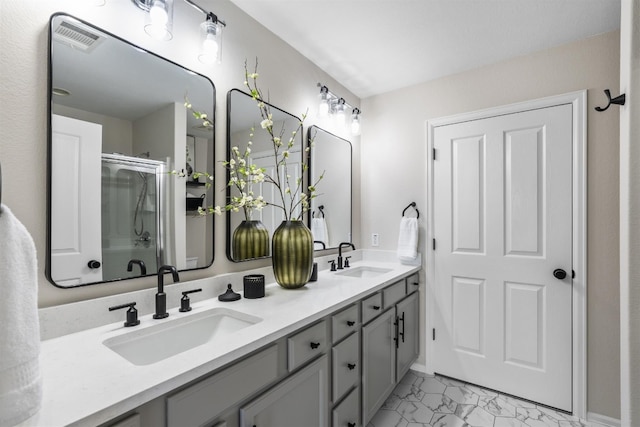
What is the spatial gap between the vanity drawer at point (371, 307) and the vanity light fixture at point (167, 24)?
1.49 m

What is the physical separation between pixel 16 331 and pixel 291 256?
1181mm

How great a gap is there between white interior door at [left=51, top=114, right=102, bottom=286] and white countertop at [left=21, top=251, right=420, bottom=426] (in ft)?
0.59

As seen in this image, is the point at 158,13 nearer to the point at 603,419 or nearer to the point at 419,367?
the point at 419,367

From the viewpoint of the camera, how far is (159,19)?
127 centimetres

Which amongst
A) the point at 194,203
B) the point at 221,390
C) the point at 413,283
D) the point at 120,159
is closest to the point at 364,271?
the point at 413,283

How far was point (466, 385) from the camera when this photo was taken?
7.80ft

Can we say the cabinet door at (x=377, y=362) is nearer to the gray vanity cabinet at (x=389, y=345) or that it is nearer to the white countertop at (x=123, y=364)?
the gray vanity cabinet at (x=389, y=345)

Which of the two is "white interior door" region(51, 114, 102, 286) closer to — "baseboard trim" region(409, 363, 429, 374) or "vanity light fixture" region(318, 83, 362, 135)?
"vanity light fixture" region(318, 83, 362, 135)

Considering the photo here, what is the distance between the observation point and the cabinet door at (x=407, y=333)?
86.8 inches

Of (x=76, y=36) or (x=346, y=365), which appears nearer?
(x=76, y=36)

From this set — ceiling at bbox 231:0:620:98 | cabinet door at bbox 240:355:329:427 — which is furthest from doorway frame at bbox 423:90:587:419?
cabinet door at bbox 240:355:329:427

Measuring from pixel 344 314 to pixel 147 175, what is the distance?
1108 mm

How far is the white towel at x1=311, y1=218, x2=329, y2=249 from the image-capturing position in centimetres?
235

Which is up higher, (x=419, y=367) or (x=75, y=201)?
(x=75, y=201)
